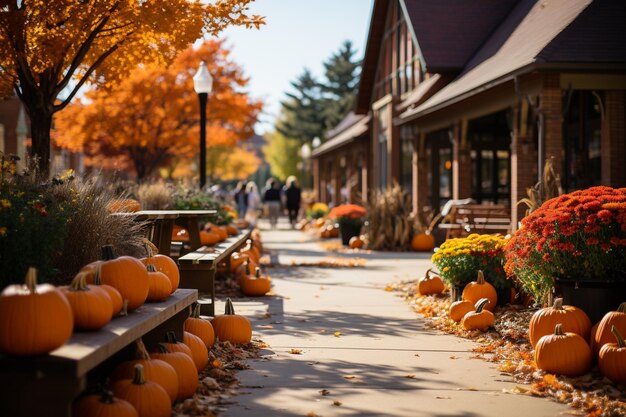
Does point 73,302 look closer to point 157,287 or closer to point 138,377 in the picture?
point 138,377

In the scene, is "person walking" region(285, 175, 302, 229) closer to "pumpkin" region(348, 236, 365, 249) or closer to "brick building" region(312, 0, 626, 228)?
"brick building" region(312, 0, 626, 228)

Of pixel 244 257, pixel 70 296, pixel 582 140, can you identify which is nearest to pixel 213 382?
pixel 70 296

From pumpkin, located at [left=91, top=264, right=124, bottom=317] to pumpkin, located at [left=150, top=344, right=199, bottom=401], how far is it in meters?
0.50

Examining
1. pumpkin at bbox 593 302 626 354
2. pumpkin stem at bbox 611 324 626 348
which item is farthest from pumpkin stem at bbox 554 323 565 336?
pumpkin stem at bbox 611 324 626 348

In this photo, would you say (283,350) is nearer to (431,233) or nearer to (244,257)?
(244,257)

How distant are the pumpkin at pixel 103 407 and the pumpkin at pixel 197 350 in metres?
1.79

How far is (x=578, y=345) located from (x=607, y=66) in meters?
9.12

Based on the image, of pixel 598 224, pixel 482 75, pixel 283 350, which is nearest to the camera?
pixel 598 224

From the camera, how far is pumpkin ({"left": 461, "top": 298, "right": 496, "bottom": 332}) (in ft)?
29.0

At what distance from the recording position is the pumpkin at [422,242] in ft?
70.4

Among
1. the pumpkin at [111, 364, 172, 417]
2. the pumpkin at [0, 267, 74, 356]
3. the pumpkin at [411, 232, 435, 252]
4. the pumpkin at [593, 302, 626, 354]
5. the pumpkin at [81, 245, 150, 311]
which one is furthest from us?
the pumpkin at [411, 232, 435, 252]

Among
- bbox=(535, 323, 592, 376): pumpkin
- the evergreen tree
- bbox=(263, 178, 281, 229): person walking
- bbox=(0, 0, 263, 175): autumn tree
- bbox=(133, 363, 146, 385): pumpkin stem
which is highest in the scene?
the evergreen tree

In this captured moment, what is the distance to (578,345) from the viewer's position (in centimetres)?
673

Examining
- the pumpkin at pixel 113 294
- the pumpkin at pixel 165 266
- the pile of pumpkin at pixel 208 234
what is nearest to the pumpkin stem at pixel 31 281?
the pumpkin at pixel 113 294
